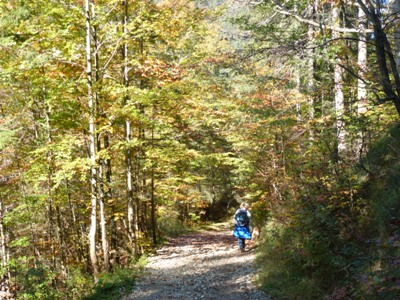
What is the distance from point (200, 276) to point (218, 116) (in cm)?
940

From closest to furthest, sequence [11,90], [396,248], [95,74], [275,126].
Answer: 1. [396,248]
2. [95,74]
3. [11,90]
4. [275,126]

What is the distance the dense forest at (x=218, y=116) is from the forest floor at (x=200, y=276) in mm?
589

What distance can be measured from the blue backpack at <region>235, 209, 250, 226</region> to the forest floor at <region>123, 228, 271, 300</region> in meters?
0.95

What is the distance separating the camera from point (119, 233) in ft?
49.8

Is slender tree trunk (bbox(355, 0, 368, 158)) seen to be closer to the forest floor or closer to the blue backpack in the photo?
the forest floor

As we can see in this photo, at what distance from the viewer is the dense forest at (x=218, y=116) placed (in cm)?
615

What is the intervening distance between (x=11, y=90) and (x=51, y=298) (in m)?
6.30

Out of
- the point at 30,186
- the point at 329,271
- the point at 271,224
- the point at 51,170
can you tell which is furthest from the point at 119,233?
the point at 329,271

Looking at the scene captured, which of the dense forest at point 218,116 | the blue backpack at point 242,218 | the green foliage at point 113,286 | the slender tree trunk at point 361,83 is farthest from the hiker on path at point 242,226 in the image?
the slender tree trunk at point 361,83

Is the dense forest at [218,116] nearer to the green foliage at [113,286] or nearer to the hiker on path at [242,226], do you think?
the green foliage at [113,286]

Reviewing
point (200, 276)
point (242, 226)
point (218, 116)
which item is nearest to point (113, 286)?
point (200, 276)

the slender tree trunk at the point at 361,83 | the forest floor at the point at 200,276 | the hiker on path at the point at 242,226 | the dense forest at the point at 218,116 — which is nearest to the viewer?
→ the slender tree trunk at the point at 361,83

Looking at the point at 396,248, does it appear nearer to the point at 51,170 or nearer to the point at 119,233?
the point at 51,170

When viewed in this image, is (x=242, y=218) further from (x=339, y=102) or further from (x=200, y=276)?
(x=339, y=102)
